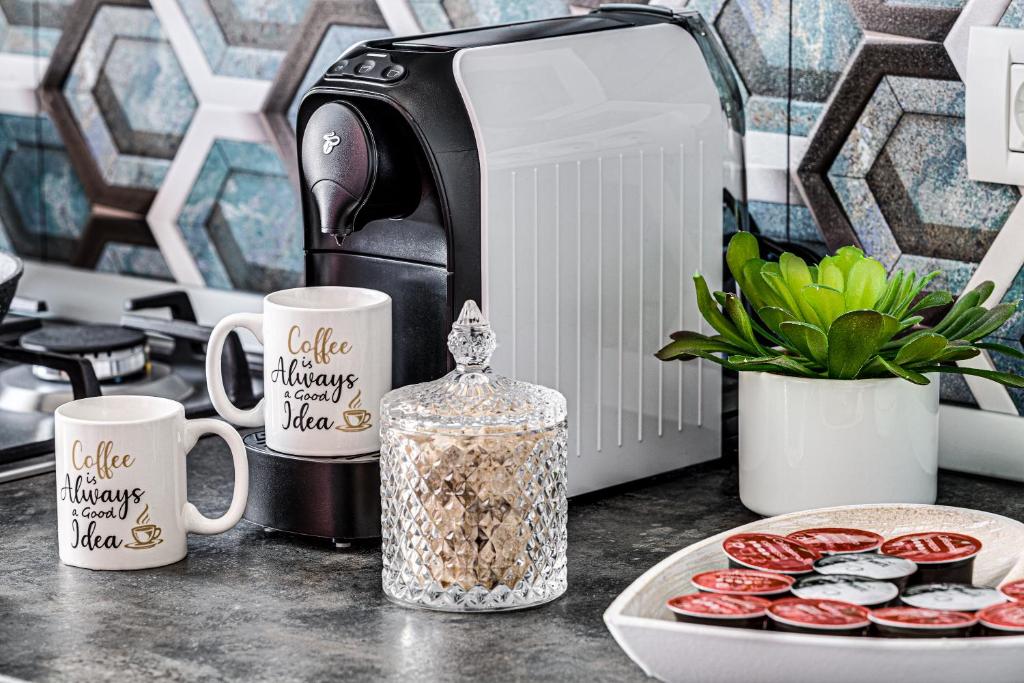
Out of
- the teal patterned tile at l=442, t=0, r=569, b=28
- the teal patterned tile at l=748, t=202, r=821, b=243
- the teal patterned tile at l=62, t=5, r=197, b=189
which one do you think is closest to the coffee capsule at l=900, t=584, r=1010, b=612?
the teal patterned tile at l=748, t=202, r=821, b=243

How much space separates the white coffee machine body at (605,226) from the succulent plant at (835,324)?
5 centimetres

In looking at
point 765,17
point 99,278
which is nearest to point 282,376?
point 765,17

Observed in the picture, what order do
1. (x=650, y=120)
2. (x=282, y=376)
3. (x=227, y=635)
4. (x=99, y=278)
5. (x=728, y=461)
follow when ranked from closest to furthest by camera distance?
(x=227, y=635)
(x=282, y=376)
(x=650, y=120)
(x=728, y=461)
(x=99, y=278)

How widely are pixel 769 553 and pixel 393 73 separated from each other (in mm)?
384

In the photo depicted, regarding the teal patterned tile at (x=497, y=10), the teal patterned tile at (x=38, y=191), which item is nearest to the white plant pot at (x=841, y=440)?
the teal patterned tile at (x=497, y=10)

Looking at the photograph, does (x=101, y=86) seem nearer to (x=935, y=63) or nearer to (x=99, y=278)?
(x=99, y=278)

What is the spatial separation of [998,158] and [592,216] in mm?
311

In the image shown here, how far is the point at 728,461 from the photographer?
1.17m

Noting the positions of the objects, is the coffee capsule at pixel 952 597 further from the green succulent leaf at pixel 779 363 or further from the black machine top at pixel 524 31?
the black machine top at pixel 524 31

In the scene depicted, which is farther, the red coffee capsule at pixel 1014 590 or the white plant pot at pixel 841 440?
the white plant pot at pixel 841 440

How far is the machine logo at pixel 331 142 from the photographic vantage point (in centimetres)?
96

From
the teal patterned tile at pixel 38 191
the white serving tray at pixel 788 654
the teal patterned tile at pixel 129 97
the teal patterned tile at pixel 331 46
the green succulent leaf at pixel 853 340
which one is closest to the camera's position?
the white serving tray at pixel 788 654

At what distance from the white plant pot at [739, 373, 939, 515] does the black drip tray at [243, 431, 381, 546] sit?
267mm

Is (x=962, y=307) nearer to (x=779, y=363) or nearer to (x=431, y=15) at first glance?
(x=779, y=363)
